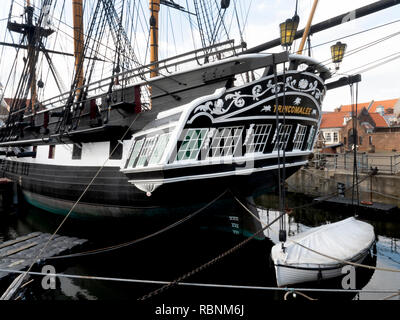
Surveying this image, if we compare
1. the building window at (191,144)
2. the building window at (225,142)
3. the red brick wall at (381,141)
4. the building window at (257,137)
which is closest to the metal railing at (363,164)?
the red brick wall at (381,141)

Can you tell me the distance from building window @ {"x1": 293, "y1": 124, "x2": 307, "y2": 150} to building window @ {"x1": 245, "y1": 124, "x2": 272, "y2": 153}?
4.17ft

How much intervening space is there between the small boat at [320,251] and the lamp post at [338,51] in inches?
184

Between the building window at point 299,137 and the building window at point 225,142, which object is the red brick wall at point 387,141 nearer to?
the building window at point 299,137

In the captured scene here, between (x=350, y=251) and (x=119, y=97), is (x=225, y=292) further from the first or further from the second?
(x=119, y=97)

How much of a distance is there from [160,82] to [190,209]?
13.2 ft

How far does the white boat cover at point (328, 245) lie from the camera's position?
565 centimetres

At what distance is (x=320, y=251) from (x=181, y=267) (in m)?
3.58

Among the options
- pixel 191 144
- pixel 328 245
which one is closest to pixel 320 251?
Result: pixel 328 245

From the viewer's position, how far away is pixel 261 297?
5.81 meters

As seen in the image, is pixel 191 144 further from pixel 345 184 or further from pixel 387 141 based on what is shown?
pixel 387 141

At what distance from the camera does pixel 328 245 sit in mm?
6324

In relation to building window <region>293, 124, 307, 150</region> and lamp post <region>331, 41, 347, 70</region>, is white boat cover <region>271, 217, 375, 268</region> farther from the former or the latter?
lamp post <region>331, 41, 347, 70</region>

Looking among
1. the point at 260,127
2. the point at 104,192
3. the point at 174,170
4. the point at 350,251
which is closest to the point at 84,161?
the point at 104,192

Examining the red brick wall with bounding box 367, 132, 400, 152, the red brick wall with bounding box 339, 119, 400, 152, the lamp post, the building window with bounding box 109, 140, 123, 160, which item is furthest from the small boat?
the red brick wall with bounding box 367, 132, 400, 152
